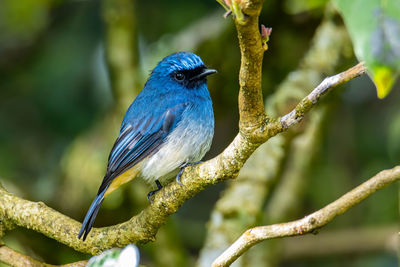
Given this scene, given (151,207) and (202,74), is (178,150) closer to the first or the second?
(202,74)

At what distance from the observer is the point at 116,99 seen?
4.75 meters

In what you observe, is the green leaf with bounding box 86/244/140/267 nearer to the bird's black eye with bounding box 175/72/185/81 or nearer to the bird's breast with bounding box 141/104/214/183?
the bird's breast with bounding box 141/104/214/183

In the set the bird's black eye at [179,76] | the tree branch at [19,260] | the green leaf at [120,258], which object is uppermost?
the bird's black eye at [179,76]

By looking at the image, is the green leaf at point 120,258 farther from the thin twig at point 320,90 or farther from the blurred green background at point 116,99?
the blurred green background at point 116,99

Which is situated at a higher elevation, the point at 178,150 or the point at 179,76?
the point at 179,76

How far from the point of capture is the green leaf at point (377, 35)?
1401mm

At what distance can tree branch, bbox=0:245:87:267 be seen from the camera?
2768 mm

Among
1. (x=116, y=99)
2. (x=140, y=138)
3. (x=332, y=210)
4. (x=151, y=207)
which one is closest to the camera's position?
(x=332, y=210)

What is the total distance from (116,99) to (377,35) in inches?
140

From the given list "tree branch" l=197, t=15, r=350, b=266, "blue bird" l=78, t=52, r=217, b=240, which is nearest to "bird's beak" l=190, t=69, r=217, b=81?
"blue bird" l=78, t=52, r=217, b=240

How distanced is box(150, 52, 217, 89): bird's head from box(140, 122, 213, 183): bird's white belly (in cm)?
43

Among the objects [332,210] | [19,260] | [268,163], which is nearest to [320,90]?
[332,210]

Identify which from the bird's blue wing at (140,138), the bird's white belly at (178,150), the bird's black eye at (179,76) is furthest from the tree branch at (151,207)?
the bird's black eye at (179,76)

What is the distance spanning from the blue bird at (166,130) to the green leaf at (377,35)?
1.98 metres
